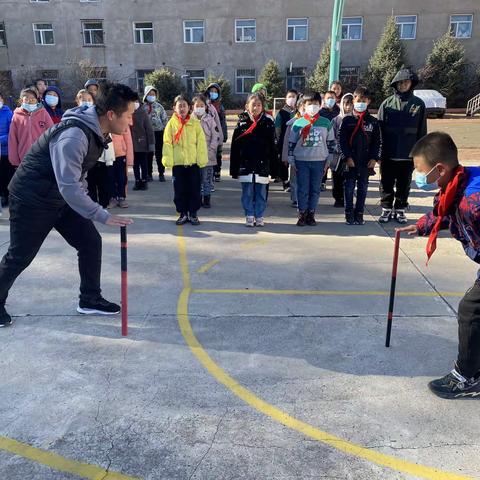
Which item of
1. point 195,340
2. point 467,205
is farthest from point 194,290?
point 467,205

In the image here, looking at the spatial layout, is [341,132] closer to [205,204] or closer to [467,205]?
[205,204]

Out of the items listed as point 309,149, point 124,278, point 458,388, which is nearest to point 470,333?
point 458,388

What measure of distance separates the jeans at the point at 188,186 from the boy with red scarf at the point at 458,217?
178 inches

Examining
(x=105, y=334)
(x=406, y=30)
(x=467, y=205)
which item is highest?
(x=406, y=30)

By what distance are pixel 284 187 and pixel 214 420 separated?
7489 mm

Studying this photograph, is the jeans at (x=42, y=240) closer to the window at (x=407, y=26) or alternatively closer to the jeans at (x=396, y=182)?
the jeans at (x=396, y=182)

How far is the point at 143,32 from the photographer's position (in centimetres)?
3412

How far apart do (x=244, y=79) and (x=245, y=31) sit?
3171 millimetres

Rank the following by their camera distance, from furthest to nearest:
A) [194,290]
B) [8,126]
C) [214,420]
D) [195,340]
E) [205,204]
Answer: [205,204], [8,126], [194,290], [195,340], [214,420]

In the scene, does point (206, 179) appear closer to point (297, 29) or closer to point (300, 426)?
point (300, 426)

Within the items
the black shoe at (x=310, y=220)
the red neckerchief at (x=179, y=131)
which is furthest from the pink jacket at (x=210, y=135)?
the black shoe at (x=310, y=220)

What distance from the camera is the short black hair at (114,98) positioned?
3775mm

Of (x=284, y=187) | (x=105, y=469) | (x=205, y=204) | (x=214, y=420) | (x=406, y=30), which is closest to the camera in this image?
(x=105, y=469)

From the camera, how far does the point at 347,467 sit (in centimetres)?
268
